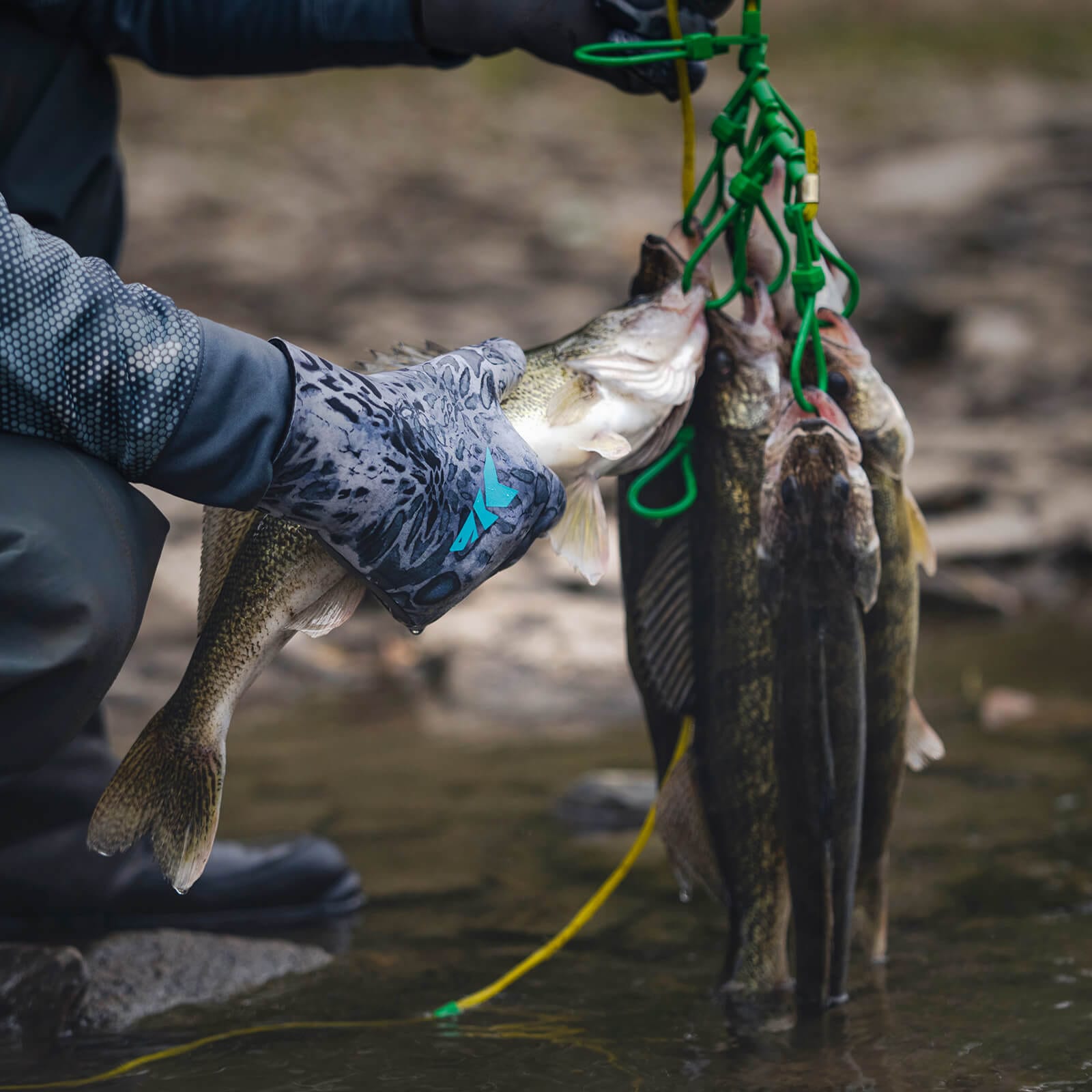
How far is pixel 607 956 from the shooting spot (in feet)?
7.06

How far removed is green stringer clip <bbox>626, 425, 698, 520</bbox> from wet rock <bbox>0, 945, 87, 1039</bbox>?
42.9 inches

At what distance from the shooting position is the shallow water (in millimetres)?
1703

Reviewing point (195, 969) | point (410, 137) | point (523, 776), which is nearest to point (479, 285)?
point (410, 137)

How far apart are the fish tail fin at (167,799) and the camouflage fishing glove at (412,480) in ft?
1.04

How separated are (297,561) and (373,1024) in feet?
2.42

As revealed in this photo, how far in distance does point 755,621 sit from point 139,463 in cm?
86

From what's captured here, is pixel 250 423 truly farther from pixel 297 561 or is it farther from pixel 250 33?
pixel 250 33

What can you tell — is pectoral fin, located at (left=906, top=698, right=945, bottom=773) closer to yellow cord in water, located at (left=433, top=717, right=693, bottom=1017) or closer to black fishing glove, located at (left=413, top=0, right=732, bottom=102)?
yellow cord in water, located at (left=433, top=717, right=693, bottom=1017)

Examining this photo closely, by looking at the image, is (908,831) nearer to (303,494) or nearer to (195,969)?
(195,969)

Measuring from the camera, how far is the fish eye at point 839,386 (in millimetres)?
1854

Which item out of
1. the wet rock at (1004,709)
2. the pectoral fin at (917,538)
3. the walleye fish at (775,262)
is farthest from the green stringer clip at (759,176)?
the wet rock at (1004,709)

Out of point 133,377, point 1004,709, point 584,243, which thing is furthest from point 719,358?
point 584,243

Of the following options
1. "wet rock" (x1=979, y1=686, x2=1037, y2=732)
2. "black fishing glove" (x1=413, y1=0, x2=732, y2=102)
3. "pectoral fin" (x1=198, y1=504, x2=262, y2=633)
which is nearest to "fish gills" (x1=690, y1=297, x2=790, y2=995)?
"black fishing glove" (x1=413, y1=0, x2=732, y2=102)

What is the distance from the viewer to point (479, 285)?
7.57m
